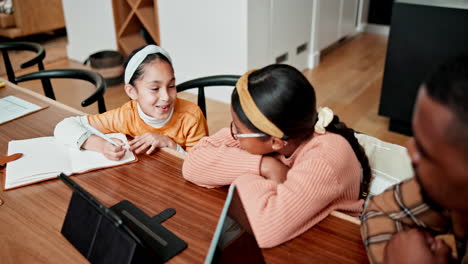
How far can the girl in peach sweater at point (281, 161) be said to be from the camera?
35.5 inches

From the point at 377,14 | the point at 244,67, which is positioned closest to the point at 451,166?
the point at 244,67

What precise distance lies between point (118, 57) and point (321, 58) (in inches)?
83.0

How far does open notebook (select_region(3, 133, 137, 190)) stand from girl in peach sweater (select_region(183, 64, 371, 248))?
12.0 inches

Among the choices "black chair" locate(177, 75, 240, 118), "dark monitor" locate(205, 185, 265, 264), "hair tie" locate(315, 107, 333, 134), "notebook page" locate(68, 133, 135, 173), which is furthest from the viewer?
"black chair" locate(177, 75, 240, 118)

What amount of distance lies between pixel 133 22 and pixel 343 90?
2.12m

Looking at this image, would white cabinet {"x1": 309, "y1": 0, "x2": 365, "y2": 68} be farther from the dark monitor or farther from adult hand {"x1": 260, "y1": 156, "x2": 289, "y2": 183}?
the dark monitor

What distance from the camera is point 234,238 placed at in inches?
31.7

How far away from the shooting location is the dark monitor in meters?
0.71

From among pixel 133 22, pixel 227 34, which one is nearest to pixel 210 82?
pixel 227 34

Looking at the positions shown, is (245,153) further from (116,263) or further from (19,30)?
(19,30)

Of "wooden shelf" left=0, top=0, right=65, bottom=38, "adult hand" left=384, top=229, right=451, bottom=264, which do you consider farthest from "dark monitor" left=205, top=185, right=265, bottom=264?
"wooden shelf" left=0, top=0, right=65, bottom=38

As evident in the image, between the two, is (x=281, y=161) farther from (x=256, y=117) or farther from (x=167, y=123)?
(x=167, y=123)

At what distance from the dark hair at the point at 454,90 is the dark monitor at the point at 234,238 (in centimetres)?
38

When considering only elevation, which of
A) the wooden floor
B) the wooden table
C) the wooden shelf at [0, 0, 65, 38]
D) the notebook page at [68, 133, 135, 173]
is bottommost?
the wooden floor
